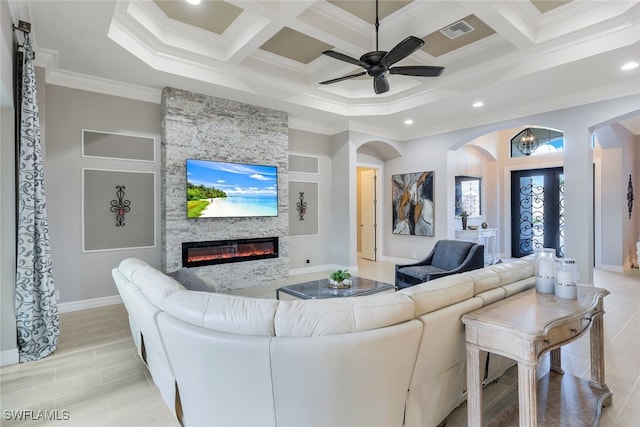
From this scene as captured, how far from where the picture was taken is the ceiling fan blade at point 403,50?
118 inches

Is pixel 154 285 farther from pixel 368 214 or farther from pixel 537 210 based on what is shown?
pixel 537 210

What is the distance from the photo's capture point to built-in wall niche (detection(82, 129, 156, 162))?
446 cm

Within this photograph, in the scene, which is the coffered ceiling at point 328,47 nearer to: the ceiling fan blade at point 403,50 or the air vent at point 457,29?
the air vent at point 457,29

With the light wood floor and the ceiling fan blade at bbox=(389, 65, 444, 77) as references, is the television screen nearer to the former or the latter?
the light wood floor

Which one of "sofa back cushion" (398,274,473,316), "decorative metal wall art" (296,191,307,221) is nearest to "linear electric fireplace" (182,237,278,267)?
"decorative metal wall art" (296,191,307,221)

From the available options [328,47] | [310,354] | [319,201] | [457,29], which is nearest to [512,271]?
[310,354]

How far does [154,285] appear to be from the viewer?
2002mm

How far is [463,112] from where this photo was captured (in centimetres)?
606

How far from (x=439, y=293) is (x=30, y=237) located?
3.50 metres

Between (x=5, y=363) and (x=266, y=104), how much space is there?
463cm

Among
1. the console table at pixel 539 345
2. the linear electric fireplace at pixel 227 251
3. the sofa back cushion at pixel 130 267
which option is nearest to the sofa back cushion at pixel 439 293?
Result: the console table at pixel 539 345

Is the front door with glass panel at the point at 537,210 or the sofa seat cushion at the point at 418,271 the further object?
the front door with glass panel at the point at 537,210

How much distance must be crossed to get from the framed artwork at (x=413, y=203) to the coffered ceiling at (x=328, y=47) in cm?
204

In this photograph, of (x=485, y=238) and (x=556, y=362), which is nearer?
(x=556, y=362)
